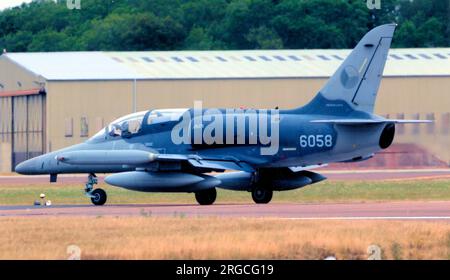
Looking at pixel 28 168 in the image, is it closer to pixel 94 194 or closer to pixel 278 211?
Answer: pixel 94 194

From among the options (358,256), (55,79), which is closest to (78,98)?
(55,79)

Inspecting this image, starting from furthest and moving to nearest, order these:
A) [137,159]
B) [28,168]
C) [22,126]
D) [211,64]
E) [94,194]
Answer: [22,126] < [211,64] < [28,168] < [94,194] < [137,159]

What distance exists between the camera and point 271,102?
209 ft

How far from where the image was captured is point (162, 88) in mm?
63219

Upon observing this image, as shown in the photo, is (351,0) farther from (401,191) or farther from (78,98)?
(401,191)

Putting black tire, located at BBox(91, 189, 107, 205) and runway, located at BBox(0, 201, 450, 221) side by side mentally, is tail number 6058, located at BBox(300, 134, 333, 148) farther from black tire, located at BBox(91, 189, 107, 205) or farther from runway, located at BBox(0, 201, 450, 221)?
black tire, located at BBox(91, 189, 107, 205)

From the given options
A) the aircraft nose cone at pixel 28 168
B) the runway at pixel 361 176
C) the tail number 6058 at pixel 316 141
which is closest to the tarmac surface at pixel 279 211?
the aircraft nose cone at pixel 28 168

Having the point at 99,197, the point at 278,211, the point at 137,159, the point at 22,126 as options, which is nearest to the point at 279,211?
the point at 278,211

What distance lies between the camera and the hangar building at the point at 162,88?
6294 centimetres

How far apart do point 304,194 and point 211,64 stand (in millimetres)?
27067

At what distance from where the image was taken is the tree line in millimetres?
87375

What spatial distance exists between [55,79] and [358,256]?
142ft

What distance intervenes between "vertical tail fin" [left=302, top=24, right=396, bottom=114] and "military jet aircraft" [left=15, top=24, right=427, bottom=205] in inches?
1.1

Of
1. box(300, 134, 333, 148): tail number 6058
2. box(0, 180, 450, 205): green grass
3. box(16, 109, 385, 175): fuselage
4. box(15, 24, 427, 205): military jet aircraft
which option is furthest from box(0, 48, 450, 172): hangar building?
box(300, 134, 333, 148): tail number 6058
